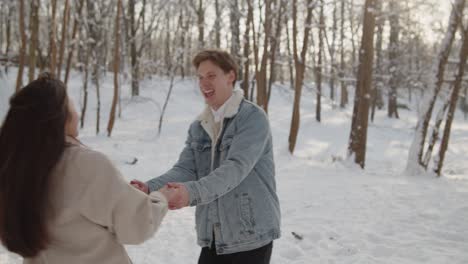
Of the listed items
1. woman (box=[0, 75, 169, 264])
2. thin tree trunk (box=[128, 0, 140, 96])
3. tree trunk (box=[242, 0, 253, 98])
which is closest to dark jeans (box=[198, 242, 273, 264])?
woman (box=[0, 75, 169, 264])

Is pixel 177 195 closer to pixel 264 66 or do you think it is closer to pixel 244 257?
pixel 244 257

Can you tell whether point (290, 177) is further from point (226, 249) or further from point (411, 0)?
point (226, 249)

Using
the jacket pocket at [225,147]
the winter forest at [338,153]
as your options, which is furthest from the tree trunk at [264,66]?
the jacket pocket at [225,147]

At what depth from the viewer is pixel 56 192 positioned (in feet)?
4.79

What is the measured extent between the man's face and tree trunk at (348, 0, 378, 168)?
9483mm

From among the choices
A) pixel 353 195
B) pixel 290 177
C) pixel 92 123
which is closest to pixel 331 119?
pixel 92 123

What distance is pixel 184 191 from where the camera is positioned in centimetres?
193

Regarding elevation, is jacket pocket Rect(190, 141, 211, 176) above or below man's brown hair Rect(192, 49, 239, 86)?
below

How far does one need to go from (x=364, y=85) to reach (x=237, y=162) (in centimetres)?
988

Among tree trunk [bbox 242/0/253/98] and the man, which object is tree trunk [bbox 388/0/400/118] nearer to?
tree trunk [bbox 242/0/253/98]

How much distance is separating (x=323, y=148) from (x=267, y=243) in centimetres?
1677

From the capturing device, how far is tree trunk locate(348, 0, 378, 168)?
36.0ft

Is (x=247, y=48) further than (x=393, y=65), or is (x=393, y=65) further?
(x=393, y=65)

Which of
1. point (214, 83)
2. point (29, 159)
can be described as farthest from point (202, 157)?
point (29, 159)
